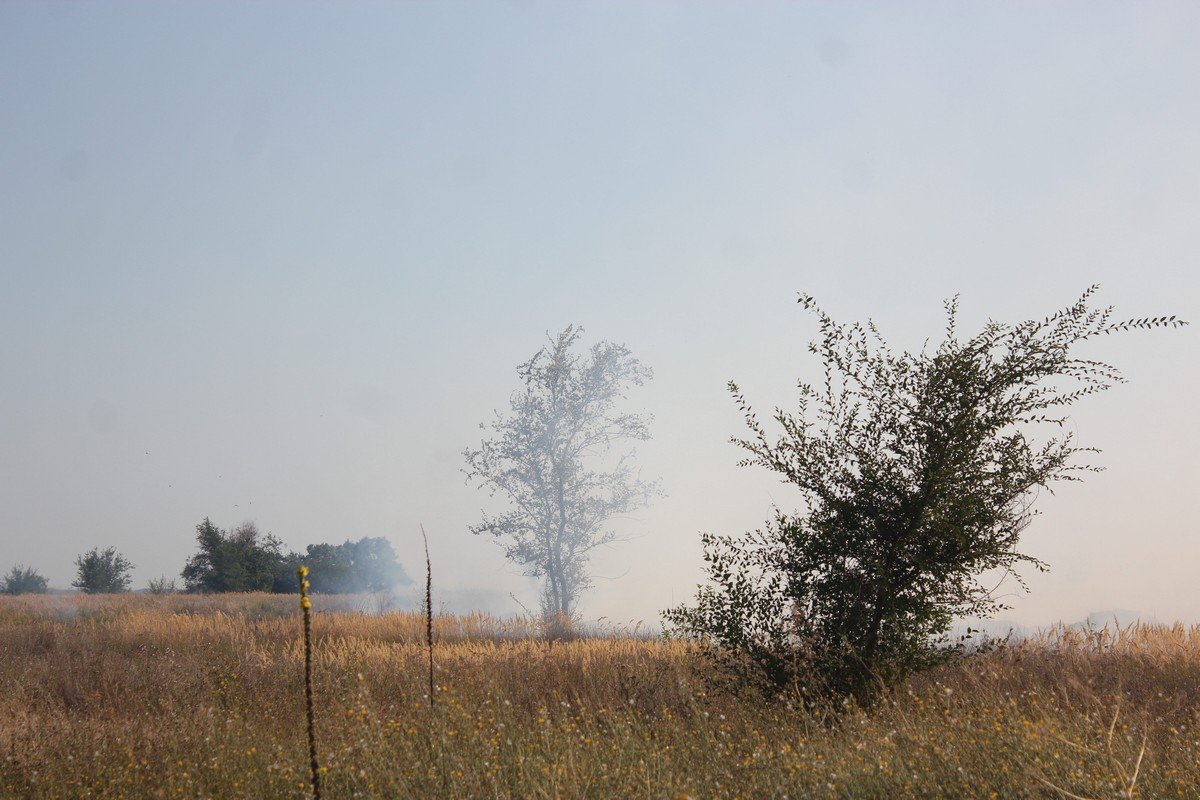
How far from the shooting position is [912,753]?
6.89 metres

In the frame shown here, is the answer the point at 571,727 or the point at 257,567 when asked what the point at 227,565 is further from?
the point at 571,727

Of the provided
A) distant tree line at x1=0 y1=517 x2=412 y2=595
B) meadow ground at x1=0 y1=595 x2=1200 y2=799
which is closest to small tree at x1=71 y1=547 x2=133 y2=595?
distant tree line at x1=0 y1=517 x2=412 y2=595

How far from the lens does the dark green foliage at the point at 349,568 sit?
35875mm

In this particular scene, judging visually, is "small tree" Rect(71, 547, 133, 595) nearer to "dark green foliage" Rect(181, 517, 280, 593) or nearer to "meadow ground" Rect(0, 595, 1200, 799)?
"dark green foliage" Rect(181, 517, 280, 593)

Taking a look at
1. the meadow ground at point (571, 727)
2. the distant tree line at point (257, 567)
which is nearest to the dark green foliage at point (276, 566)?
the distant tree line at point (257, 567)

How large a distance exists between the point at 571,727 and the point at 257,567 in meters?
30.0

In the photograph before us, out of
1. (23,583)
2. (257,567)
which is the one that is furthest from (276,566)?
(23,583)

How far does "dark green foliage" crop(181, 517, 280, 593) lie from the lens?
34438 millimetres

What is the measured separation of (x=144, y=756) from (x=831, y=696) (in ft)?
22.3

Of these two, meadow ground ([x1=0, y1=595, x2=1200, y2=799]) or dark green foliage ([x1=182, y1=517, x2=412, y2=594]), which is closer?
meadow ground ([x1=0, y1=595, x2=1200, y2=799])

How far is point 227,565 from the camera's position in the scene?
34375mm

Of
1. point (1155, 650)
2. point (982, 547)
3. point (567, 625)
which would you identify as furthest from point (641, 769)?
point (567, 625)

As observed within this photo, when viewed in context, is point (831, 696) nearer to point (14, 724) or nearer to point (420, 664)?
point (420, 664)

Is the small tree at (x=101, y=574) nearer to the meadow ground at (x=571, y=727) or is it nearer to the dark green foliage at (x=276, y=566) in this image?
the dark green foliage at (x=276, y=566)
